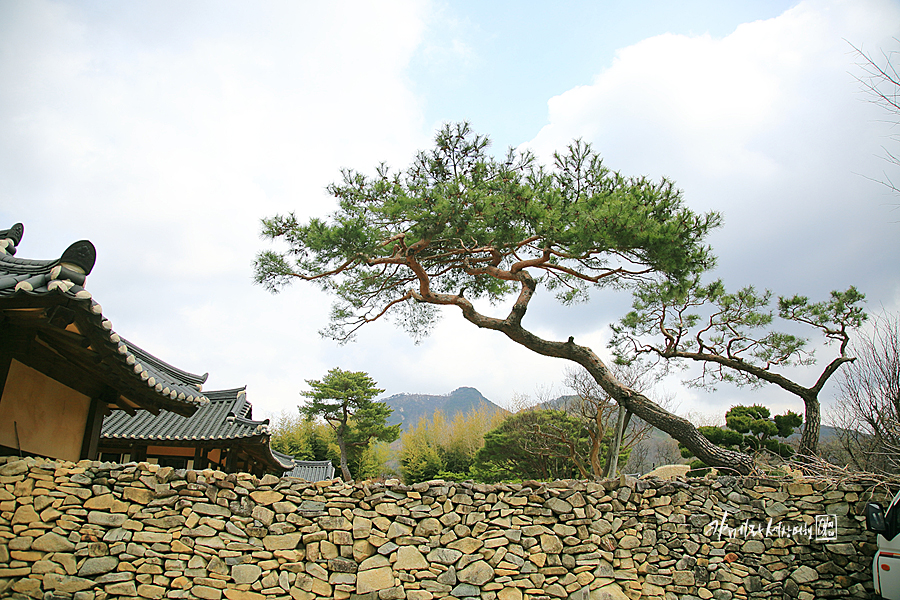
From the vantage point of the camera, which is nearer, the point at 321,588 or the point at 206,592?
the point at 206,592

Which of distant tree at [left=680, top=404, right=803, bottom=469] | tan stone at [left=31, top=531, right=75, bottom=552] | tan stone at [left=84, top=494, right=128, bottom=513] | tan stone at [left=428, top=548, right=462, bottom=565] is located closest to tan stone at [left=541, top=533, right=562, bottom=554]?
tan stone at [left=428, top=548, right=462, bottom=565]

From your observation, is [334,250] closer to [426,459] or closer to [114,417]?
[114,417]

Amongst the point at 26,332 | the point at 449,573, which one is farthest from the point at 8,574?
the point at 449,573

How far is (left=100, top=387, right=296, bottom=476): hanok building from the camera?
7527 mm

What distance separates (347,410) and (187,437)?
38.0 feet

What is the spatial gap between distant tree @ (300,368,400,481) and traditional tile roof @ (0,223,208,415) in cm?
1482

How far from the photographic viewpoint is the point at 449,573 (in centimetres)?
429

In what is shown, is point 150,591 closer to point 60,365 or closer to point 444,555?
point 60,365

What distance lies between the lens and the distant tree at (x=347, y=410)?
60.8 feet

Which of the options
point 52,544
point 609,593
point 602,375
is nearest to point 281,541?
point 52,544

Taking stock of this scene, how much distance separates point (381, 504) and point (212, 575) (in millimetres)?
1413

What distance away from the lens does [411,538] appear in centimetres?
434

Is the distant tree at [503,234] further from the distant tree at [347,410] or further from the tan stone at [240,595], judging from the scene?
the distant tree at [347,410]

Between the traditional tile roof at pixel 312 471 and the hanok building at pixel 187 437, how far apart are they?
680 centimetres
